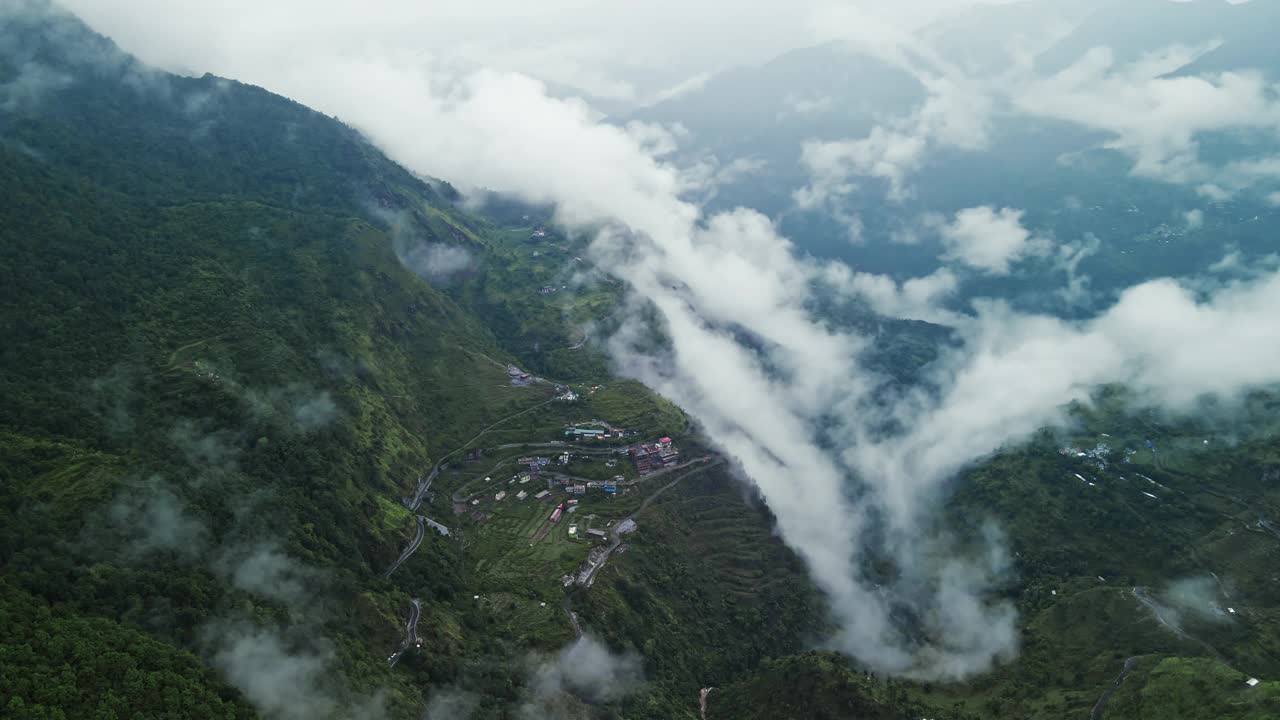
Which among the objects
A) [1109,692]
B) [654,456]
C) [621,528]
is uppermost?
[654,456]

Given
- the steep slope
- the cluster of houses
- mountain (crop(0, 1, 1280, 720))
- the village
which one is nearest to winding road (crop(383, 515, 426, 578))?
mountain (crop(0, 1, 1280, 720))

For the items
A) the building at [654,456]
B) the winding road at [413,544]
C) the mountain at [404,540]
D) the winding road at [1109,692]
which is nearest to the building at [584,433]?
the mountain at [404,540]

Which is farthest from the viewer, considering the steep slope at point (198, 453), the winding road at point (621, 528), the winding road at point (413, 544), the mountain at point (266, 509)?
the winding road at point (621, 528)

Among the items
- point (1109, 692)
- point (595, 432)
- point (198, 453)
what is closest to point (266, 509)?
point (198, 453)

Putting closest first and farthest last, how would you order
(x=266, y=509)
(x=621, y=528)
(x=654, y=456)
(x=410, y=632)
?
1. (x=410, y=632)
2. (x=266, y=509)
3. (x=621, y=528)
4. (x=654, y=456)

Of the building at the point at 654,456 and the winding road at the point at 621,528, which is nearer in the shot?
the winding road at the point at 621,528

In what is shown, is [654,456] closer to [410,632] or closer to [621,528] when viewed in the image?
[621,528]

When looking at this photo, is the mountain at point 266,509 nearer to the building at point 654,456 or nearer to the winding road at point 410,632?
the winding road at point 410,632

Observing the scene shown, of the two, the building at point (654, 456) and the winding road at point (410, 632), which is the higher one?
the winding road at point (410, 632)
